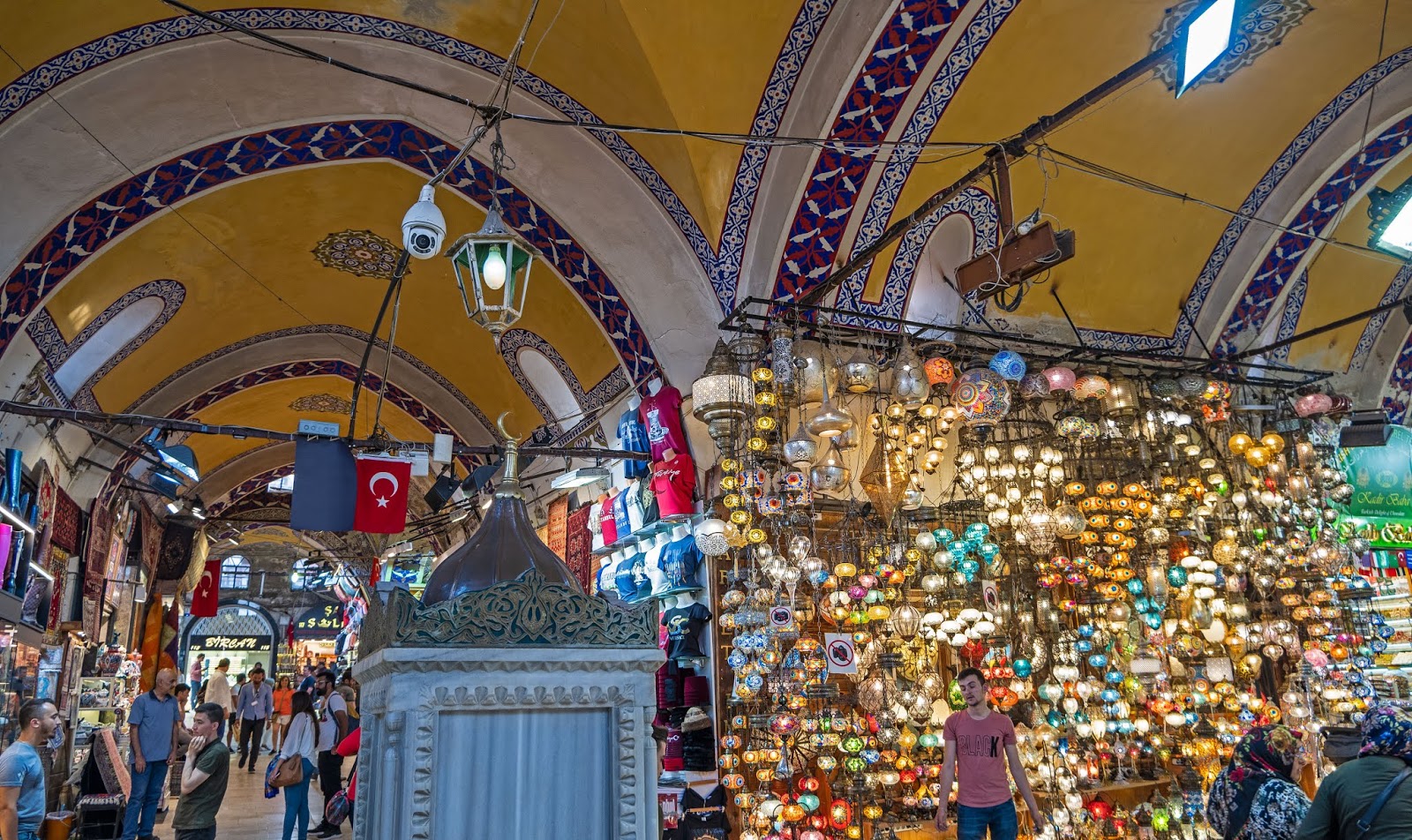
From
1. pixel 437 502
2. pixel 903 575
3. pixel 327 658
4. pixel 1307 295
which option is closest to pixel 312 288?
pixel 437 502

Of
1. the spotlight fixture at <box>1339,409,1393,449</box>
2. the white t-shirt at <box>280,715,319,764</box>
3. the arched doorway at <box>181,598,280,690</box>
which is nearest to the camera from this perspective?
the white t-shirt at <box>280,715,319,764</box>

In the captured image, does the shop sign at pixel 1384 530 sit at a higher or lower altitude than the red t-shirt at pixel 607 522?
lower

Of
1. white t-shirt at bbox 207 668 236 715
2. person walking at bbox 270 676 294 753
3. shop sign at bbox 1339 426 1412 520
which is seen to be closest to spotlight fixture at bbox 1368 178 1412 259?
shop sign at bbox 1339 426 1412 520

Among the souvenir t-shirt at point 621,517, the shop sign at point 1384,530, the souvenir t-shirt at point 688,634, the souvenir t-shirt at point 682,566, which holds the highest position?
the souvenir t-shirt at point 621,517

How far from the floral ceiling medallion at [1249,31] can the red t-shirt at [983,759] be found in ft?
14.6

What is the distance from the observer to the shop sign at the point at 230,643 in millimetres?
26734

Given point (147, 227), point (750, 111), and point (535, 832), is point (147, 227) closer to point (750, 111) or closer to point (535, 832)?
point (750, 111)

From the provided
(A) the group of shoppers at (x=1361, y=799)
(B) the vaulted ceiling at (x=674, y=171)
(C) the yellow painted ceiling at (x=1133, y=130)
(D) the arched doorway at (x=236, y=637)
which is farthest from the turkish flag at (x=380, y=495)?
(D) the arched doorway at (x=236, y=637)

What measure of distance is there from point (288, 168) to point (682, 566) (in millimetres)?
4184

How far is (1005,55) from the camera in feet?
19.9

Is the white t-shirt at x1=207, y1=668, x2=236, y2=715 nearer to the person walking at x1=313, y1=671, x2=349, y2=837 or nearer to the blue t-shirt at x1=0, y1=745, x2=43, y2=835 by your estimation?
the person walking at x1=313, y1=671, x2=349, y2=837

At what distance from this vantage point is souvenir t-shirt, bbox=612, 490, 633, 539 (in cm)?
765

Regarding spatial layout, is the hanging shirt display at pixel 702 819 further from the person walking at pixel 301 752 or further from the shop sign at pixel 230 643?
the shop sign at pixel 230 643

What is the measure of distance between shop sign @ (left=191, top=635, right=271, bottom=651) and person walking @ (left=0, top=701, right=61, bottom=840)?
1005 inches
